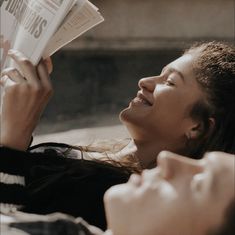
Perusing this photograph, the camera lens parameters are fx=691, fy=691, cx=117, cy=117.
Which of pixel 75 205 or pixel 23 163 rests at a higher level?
pixel 23 163

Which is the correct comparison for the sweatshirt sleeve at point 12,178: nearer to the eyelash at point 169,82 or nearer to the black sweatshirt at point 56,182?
the black sweatshirt at point 56,182

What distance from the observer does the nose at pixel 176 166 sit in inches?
67.6

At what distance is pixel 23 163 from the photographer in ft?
6.58

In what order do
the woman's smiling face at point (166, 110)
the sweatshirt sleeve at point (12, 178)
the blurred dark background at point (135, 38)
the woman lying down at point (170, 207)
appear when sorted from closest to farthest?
1. the woman lying down at point (170, 207)
2. the sweatshirt sleeve at point (12, 178)
3. the woman's smiling face at point (166, 110)
4. the blurred dark background at point (135, 38)

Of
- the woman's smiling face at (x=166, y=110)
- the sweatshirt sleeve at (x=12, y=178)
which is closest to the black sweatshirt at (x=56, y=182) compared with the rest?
the sweatshirt sleeve at (x=12, y=178)

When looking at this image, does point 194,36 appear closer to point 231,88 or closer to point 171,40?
point 171,40

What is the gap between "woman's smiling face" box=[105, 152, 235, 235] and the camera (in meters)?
1.65

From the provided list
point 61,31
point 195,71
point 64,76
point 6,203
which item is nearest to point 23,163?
point 6,203

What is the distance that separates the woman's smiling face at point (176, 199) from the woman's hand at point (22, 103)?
1.38ft

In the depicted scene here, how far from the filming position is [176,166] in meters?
1.72

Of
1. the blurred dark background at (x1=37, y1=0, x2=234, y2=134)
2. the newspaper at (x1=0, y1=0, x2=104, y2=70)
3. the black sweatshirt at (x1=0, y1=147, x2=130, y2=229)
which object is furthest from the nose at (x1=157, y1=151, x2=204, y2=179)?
the blurred dark background at (x1=37, y1=0, x2=234, y2=134)

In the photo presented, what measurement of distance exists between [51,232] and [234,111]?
886 millimetres

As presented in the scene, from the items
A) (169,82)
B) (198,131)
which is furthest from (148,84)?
(198,131)

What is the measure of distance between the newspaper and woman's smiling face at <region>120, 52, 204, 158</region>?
34 cm
